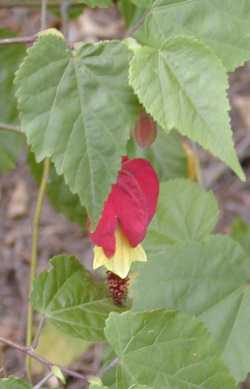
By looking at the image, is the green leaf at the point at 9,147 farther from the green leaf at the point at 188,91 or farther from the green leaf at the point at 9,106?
the green leaf at the point at 188,91

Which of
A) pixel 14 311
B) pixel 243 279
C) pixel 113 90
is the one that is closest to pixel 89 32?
pixel 14 311

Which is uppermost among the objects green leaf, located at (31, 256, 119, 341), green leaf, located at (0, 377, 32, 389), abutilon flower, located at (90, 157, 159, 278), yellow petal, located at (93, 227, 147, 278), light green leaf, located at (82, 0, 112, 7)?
light green leaf, located at (82, 0, 112, 7)

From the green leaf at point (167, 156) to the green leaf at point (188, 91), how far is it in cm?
58

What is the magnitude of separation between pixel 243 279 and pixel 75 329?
240 millimetres

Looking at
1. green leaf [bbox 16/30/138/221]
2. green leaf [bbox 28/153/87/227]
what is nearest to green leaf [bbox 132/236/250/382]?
green leaf [bbox 16/30/138/221]

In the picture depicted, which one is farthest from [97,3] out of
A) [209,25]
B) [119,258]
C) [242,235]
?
[242,235]

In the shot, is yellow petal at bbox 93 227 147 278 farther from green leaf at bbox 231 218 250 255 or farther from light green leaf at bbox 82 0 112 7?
green leaf at bbox 231 218 250 255

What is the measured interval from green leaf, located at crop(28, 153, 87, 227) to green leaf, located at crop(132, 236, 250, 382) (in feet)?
1.20

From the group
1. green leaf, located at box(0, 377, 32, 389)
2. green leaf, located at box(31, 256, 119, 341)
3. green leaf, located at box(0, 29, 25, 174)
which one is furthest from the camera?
green leaf, located at box(0, 29, 25, 174)

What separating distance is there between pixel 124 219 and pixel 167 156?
0.54m

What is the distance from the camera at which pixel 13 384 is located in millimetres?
894

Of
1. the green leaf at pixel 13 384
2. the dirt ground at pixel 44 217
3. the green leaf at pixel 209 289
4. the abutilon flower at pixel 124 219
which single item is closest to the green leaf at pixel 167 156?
the green leaf at pixel 209 289

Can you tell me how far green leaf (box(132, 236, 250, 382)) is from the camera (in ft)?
3.48

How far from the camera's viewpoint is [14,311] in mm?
2229
